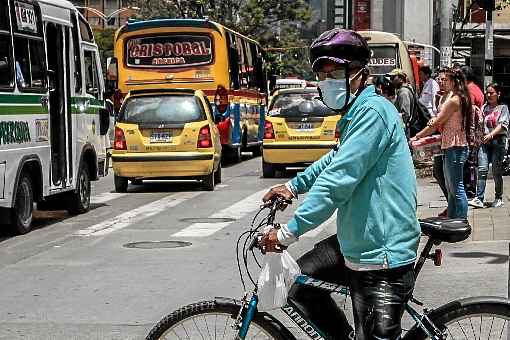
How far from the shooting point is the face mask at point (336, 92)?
442 centimetres

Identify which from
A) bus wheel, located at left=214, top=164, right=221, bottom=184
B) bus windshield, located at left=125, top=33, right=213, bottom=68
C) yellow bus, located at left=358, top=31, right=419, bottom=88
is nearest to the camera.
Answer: bus wheel, located at left=214, top=164, right=221, bottom=184

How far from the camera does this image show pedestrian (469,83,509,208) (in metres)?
14.0

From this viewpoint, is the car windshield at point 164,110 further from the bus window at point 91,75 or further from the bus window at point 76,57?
Result: the bus window at point 76,57

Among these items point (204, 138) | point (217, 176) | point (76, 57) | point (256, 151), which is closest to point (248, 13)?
point (256, 151)

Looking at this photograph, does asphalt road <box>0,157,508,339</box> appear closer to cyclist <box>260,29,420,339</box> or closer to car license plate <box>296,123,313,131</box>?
cyclist <box>260,29,420,339</box>

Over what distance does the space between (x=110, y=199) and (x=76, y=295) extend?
8.34m

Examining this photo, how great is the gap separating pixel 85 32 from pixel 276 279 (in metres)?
11.9

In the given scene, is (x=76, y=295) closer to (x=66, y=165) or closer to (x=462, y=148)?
(x=462, y=148)

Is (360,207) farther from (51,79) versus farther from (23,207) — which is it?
(51,79)

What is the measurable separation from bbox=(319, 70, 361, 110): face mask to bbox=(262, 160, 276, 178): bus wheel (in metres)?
15.5

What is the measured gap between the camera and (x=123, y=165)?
56.6ft

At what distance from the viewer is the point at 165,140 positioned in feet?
56.5

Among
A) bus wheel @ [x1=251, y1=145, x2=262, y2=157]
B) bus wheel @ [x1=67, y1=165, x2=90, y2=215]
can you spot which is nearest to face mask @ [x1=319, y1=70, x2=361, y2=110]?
bus wheel @ [x1=67, y1=165, x2=90, y2=215]

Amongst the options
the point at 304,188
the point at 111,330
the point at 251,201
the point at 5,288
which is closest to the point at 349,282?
the point at 304,188
